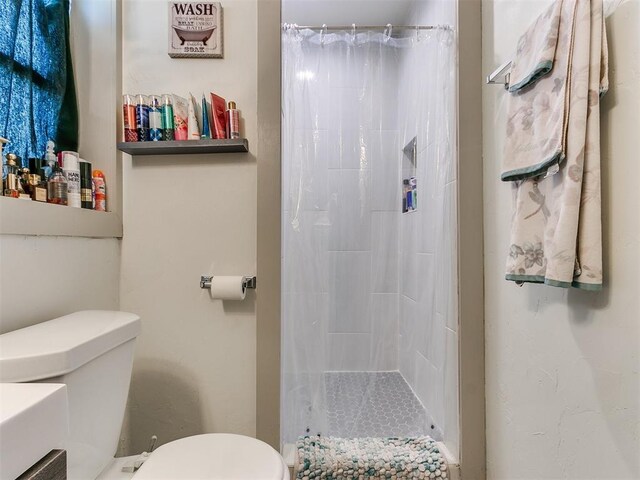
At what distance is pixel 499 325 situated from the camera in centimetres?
126

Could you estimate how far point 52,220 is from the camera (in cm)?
110

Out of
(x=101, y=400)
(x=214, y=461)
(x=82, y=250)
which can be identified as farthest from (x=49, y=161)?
(x=214, y=461)

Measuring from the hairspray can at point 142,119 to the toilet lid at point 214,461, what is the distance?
1073 mm

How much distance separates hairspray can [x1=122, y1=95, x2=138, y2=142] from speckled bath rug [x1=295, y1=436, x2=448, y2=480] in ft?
4.40

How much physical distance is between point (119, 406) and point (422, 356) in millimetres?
1127

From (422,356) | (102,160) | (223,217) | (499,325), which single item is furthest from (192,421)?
(499,325)

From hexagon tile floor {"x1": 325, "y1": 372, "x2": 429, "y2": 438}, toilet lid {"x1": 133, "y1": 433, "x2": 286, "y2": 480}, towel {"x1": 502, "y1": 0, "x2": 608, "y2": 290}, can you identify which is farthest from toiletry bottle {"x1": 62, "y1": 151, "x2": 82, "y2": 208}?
towel {"x1": 502, "y1": 0, "x2": 608, "y2": 290}

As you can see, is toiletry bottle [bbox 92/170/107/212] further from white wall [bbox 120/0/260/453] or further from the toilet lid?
the toilet lid

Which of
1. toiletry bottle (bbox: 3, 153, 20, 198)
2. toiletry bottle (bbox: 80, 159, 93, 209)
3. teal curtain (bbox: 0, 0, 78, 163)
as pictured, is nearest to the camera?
toiletry bottle (bbox: 3, 153, 20, 198)

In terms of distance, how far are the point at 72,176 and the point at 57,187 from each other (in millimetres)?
76

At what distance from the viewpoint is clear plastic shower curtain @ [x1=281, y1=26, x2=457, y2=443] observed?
146cm

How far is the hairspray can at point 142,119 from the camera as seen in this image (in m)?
1.40

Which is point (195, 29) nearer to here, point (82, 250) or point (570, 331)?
point (82, 250)

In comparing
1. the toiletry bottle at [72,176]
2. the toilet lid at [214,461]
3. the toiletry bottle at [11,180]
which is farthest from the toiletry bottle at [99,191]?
the toilet lid at [214,461]
